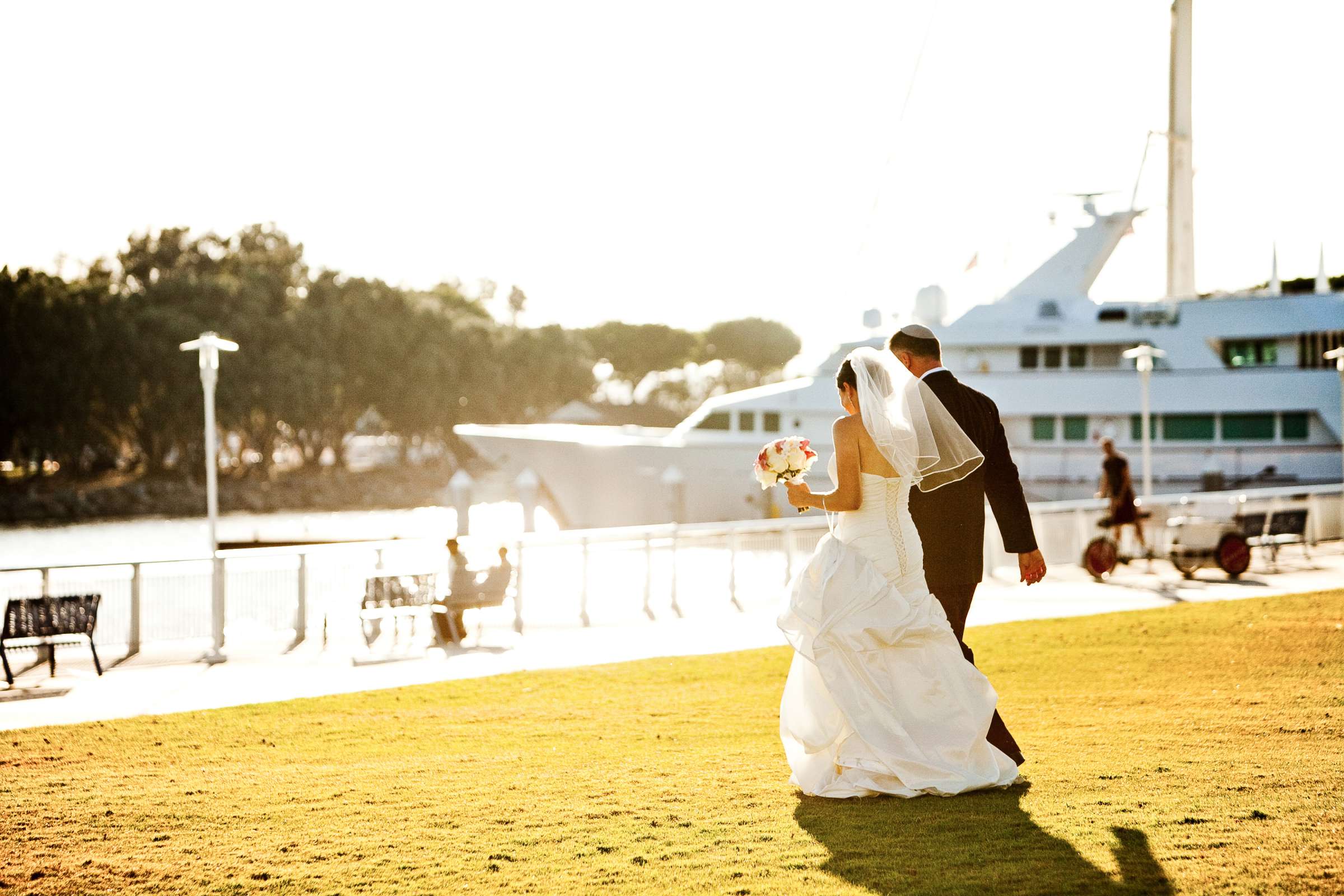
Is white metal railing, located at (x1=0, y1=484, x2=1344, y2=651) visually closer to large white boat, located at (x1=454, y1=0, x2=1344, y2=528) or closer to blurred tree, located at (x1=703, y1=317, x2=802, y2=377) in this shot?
large white boat, located at (x1=454, y1=0, x2=1344, y2=528)

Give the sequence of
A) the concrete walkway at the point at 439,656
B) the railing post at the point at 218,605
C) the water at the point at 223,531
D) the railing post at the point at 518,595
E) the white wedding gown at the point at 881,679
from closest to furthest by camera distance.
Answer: the white wedding gown at the point at 881,679 < the concrete walkway at the point at 439,656 < the railing post at the point at 218,605 < the railing post at the point at 518,595 < the water at the point at 223,531

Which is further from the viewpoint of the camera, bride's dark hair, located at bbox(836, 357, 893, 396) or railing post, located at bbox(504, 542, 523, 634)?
railing post, located at bbox(504, 542, 523, 634)

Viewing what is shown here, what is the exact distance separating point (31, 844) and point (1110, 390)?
36696mm

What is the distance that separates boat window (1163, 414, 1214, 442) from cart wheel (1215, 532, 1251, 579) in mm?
21633

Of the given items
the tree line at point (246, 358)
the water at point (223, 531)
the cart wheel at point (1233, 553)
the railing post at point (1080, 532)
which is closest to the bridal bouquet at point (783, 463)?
the cart wheel at point (1233, 553)

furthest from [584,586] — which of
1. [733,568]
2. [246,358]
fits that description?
[246,358]

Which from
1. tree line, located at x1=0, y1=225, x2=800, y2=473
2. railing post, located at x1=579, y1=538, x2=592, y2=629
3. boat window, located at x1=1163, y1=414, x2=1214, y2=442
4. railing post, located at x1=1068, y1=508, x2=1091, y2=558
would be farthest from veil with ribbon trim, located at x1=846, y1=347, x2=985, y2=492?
tree line, located at x1=0, y1=225, x2=800, y2=473

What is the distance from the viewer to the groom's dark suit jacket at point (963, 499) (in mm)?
6543

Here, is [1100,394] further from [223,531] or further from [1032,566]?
[223,531]

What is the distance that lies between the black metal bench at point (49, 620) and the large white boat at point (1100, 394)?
2372 cm

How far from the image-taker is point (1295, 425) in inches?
1480

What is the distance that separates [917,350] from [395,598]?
28.6ft

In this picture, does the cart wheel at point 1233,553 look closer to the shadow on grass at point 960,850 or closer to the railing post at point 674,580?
the railing post at point 674,580

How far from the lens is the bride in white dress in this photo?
238 inches
